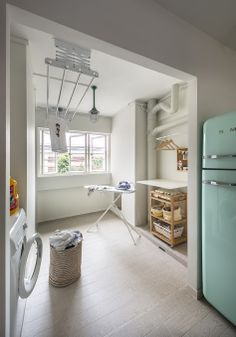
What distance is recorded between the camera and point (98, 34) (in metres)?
1.02

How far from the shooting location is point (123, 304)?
146cm

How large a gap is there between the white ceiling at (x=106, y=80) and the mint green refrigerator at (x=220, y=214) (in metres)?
1.36

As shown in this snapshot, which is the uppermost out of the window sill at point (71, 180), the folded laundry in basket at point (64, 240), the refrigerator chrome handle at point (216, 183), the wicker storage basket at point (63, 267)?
the refrigerator chrome handle at point (216, 183)

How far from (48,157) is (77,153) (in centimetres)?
70

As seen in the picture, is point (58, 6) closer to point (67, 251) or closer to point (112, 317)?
point (67, 251)

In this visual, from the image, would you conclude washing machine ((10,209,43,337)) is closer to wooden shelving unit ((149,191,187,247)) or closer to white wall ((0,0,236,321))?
white wall ((0,0,236,321))

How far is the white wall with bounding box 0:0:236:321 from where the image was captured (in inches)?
34.7

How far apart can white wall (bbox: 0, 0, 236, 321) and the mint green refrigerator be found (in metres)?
0.13

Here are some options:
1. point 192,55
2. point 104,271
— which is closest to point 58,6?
point 192,55

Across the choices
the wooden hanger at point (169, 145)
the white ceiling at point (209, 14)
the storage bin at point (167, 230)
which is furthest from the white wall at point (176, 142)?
the white ceiling at point (209, 14)

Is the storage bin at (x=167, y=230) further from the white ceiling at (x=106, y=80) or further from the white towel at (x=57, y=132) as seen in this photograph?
the white ceiling at (x=106, y=80)

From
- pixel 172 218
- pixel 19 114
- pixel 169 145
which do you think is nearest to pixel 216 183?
pixel 172 218

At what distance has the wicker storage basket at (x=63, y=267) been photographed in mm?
1684

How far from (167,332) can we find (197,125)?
1749 mm
